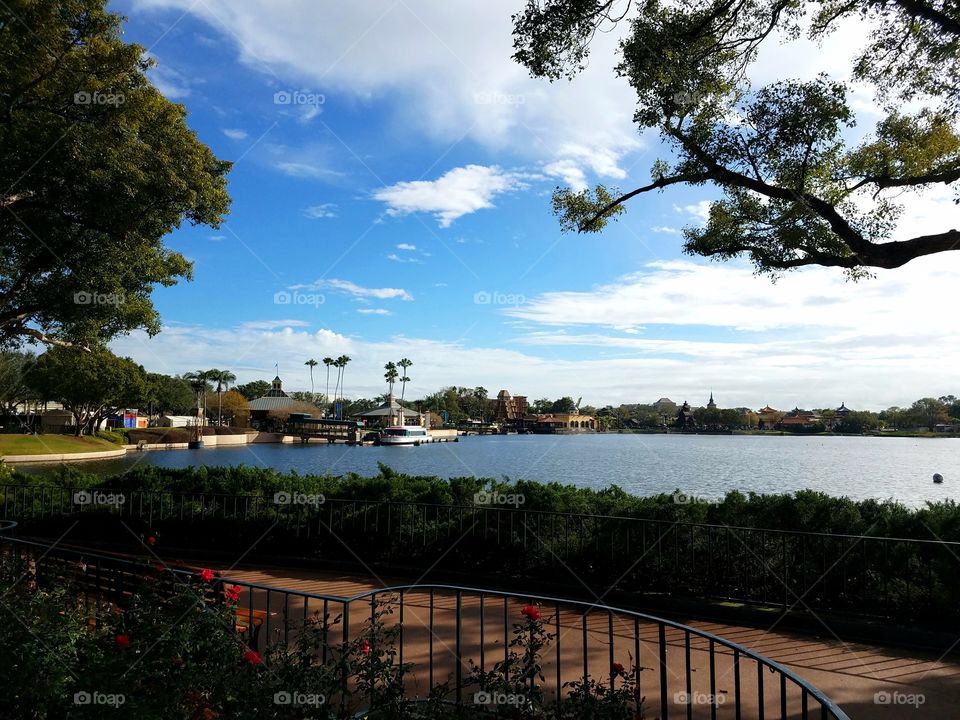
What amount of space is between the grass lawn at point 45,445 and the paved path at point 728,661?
171 feet

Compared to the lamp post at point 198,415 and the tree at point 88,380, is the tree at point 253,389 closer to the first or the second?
the lamp post at point 198,415

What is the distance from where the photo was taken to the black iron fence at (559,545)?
22.4 feet

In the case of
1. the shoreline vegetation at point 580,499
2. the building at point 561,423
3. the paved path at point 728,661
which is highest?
the shoreline vegetation at point 580,499

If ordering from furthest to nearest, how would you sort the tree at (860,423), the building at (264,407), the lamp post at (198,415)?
the tree at (860,423), the building at (264,407), the lamp post at (198,415)

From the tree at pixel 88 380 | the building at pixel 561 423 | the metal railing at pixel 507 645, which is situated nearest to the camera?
the metal railing at pixel 507 645

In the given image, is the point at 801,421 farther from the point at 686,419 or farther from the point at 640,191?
the point at 640,191

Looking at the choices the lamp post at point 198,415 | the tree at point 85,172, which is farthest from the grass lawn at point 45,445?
the tree at point 85,172

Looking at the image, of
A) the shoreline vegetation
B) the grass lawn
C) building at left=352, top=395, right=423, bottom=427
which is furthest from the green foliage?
the shoreline vegetation

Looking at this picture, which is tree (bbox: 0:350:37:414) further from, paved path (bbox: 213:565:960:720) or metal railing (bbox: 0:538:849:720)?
paved path (bbox: 213:565:960:720)

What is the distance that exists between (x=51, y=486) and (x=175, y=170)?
7.10m

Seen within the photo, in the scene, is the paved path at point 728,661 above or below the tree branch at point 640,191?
below

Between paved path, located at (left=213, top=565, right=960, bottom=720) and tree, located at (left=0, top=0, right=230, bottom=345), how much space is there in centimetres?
1035

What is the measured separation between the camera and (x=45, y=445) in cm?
5134

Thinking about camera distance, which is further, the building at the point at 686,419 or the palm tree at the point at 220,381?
the building at the point at 686,419
